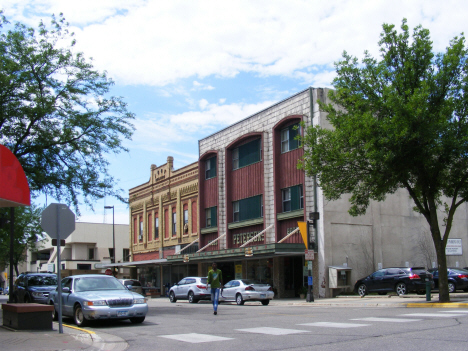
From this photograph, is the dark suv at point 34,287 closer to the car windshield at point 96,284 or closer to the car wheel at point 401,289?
the car windshield at point 96,284

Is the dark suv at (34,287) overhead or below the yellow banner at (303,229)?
below

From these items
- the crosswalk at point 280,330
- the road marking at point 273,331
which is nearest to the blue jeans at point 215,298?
the crosswalk at point 280,330

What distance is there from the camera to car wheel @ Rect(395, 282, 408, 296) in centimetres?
2645

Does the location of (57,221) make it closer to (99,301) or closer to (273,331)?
(99,301)

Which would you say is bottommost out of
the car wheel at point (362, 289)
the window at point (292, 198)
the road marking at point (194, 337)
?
the car wheel at point (362, 289)

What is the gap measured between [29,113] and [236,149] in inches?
780

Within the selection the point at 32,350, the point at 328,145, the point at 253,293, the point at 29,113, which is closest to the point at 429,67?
the point at 328,145

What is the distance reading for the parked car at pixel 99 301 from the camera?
1406 centimetres

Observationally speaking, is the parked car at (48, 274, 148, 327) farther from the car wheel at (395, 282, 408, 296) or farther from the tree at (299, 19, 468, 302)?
the car wheel at (395, 282, 408, 296)

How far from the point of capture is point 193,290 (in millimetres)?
29797

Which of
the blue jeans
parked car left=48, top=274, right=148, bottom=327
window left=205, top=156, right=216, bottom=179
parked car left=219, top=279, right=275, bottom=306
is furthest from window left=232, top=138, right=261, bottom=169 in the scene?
parked car left=48, top=274, right=148, bottom=327

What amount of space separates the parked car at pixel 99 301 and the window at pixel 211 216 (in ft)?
82.0

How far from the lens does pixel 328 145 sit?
2144cm

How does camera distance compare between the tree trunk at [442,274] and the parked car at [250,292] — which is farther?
the parked car at [250,292]
